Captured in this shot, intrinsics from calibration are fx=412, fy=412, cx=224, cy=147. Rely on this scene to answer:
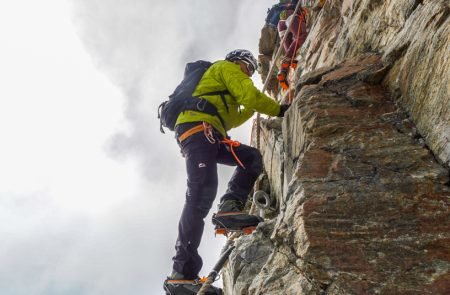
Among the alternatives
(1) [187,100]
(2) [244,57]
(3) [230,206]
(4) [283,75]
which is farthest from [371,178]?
(4) [283,75]

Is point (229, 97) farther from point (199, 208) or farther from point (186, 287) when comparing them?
point (186, 287)

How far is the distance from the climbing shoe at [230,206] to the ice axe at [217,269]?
21.4 inches

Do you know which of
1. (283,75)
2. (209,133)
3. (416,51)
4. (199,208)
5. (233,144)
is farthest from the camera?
(283,75)

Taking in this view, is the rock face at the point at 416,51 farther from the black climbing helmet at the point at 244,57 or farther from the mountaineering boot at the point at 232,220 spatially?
the mountaineering boot at the point at 232,220

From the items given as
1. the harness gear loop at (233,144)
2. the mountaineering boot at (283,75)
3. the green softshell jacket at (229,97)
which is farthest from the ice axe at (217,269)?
the mountaineering boot at (283,75)

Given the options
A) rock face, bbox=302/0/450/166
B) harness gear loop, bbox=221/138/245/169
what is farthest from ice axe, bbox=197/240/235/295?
rock face, bbox=302/0/450/166

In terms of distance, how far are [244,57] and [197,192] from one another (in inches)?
110

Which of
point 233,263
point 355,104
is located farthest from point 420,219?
point 233,263

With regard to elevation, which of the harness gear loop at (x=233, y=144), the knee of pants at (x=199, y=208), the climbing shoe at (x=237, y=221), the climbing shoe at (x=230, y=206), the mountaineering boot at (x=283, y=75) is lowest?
the climbing shoe at (x=237, y=221)

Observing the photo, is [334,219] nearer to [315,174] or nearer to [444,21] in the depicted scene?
[315,174]

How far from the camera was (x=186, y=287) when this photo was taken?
18.7 ft

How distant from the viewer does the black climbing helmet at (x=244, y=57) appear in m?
7.59

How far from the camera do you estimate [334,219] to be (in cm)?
368

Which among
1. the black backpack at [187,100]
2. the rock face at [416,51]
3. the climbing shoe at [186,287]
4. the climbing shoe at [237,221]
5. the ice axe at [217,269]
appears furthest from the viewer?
the black backpack at [187,100]
